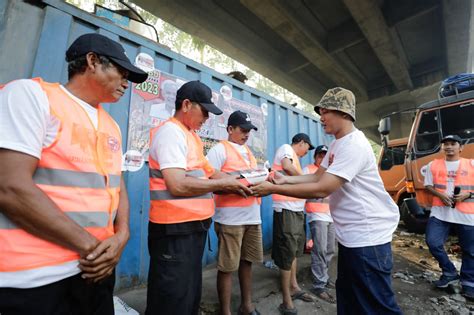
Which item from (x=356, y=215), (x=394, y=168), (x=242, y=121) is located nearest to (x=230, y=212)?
(x=242, y=121)

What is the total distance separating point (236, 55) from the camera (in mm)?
6125

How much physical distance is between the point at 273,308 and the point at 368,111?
9.78 m

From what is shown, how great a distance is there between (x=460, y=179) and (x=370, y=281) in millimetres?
2758

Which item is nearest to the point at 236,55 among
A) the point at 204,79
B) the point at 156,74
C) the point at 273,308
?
the point at 204,79

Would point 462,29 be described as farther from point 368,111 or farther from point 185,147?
point 185,147

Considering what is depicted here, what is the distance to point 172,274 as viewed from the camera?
1362 mm

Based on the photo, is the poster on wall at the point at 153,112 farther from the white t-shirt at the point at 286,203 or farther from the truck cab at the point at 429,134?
the truck cab at the point at 429,134

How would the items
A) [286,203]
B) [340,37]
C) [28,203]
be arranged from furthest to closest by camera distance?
1. [340,37]
2. [286,203]
3. [28,203]

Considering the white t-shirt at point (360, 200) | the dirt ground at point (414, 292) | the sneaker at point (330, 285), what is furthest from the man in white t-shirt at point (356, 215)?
the sneaker at point (330, 285)

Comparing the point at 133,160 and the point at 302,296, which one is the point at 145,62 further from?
the point at 302,296

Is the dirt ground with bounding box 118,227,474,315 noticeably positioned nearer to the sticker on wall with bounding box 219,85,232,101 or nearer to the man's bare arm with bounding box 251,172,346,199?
the man's bare arm with bounding box 251,172,346,199

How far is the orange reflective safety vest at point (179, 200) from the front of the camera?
1.42 meters

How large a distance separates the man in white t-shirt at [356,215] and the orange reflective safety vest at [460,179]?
232cm

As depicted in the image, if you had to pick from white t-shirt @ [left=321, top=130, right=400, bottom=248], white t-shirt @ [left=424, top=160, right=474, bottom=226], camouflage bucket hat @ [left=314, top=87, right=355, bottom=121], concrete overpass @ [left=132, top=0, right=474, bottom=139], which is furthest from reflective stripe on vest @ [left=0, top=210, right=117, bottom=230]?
concrete overpass @ [left=132, top=0, right=474, bottom=139]
